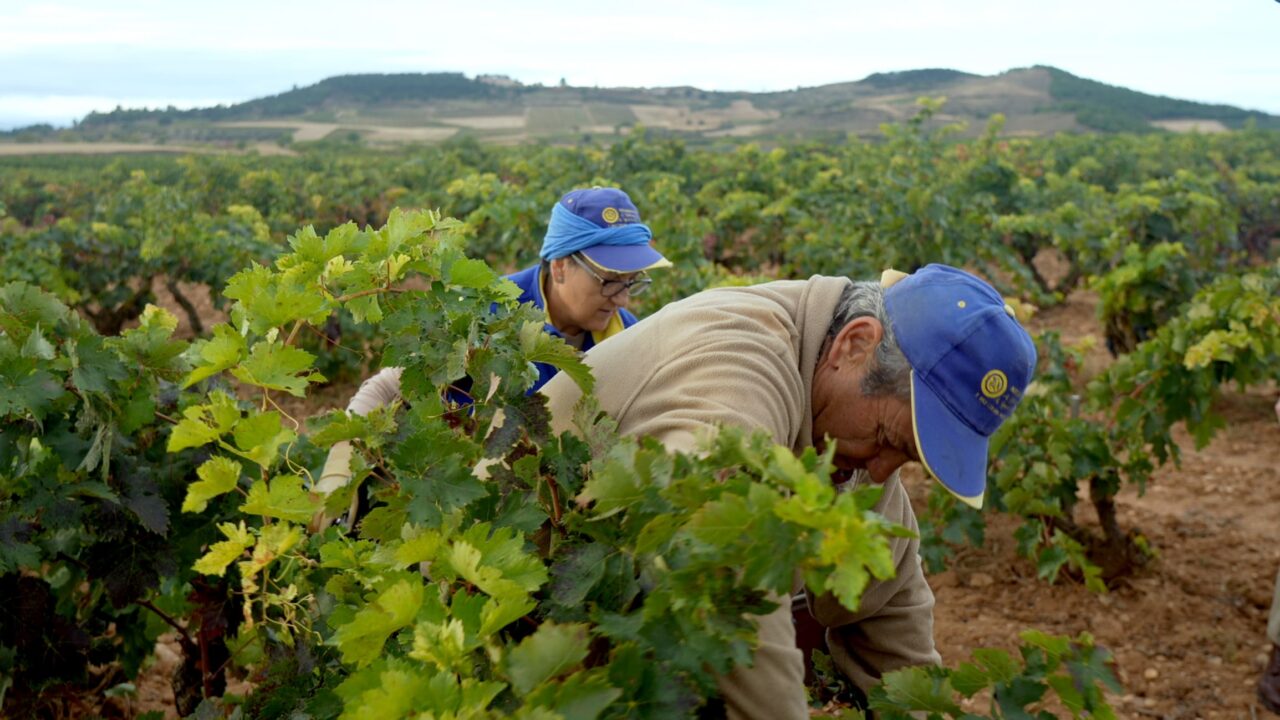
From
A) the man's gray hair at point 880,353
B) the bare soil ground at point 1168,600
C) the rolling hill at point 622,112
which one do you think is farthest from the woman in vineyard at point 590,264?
the rolling hill at point 622,112

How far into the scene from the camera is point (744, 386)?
4.75 ft

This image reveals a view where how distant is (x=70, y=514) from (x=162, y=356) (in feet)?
1.16

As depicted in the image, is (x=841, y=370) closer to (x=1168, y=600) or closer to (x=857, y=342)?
(x=857, y=342)

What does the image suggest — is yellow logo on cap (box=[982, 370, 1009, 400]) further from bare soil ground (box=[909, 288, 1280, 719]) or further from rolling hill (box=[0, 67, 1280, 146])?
rolling hill (box=[0, 67, 1280, 146])

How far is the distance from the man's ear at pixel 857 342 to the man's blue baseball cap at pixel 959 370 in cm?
4

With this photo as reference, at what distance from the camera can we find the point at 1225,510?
5742 millimetres

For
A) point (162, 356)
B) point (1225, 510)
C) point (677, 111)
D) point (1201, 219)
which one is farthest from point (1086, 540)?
point (677, 111)

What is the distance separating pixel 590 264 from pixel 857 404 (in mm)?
1654

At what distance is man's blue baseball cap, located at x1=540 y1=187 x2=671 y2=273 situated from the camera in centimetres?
319

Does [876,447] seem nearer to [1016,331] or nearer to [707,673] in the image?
[1016,331]

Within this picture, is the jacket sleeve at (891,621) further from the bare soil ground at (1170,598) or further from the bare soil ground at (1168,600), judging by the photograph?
the bare soil ground at (1170,598)

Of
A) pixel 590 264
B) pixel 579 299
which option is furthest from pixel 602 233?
pixel 579 299

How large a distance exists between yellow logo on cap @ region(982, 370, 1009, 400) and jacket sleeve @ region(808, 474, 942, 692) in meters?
0.42

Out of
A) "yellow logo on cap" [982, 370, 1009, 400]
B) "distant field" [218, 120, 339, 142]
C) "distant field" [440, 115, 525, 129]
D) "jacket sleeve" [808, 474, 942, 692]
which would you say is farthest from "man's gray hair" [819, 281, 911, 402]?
"distant field" [440, 115, 525, 129]
